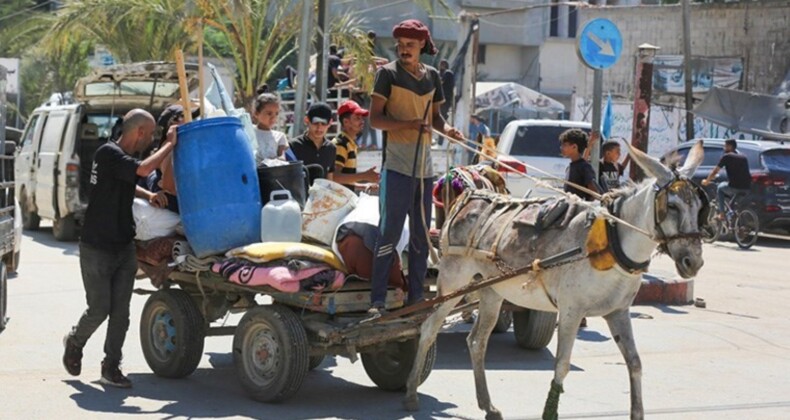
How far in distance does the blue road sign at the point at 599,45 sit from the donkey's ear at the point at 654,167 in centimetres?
694

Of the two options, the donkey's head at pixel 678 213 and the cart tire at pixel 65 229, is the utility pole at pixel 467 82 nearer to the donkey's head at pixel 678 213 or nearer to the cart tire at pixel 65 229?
the cart tire at pixel 65 229

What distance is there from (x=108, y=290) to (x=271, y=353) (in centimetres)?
136

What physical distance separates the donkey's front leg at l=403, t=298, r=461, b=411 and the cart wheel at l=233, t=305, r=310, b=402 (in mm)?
734

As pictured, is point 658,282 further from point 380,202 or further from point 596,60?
point 380,202

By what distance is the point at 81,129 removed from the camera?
19.4 m

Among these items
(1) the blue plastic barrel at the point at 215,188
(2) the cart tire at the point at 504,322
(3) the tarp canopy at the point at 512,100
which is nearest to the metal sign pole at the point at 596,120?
(2) the cart tire at the point at 504,322

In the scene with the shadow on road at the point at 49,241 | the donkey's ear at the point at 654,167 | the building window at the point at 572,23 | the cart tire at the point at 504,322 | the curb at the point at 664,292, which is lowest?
the shadow on road at the point at 49,241

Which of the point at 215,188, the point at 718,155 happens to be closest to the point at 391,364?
the point at 215,188

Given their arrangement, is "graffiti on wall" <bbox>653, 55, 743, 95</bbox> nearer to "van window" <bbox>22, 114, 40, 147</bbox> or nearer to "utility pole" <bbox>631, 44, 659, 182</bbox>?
"utility pole" <bbox>631, 44, 659, 182</bbox>

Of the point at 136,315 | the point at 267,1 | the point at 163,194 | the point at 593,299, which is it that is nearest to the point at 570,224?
the point at 593,299

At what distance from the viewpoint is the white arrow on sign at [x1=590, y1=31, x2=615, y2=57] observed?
14227mm

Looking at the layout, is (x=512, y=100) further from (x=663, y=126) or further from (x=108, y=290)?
(x=108, y=290)

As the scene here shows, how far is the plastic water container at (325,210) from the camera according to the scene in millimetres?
8859

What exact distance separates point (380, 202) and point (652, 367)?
333cm
